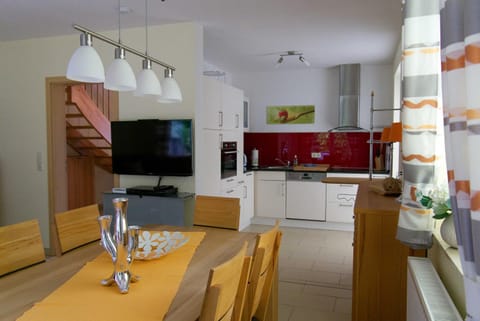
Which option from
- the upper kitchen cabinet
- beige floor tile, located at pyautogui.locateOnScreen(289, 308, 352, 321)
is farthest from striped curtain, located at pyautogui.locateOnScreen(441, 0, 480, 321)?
the upper kitchen cabinet

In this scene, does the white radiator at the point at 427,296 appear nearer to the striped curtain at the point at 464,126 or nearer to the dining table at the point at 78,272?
the striped curtain at the point at 464,126

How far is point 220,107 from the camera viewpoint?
4559 mm

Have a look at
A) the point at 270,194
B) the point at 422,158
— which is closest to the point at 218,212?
the point at 422,158

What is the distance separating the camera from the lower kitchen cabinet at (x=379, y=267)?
2.34m

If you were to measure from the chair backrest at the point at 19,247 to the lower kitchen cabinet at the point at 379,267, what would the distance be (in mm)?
1868

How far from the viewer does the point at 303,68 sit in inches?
241

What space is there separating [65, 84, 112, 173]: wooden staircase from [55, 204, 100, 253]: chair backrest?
3732mm

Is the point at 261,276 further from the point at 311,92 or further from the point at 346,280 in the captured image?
the point at 311,92

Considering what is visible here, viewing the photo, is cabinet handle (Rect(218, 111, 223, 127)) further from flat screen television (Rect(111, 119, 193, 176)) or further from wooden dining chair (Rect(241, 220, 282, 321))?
wooden dining chair (Rect(241, 220, 282, 321))

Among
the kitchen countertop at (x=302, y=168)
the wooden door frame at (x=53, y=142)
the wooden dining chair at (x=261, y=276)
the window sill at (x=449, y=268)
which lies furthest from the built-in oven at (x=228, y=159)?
the window sill at (x=449, y=268)

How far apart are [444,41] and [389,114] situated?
16.4 ft

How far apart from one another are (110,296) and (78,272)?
0.35m

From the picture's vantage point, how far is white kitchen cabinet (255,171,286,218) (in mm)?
5738

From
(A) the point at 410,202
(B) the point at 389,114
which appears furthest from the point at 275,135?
(A) the point at 410,202
